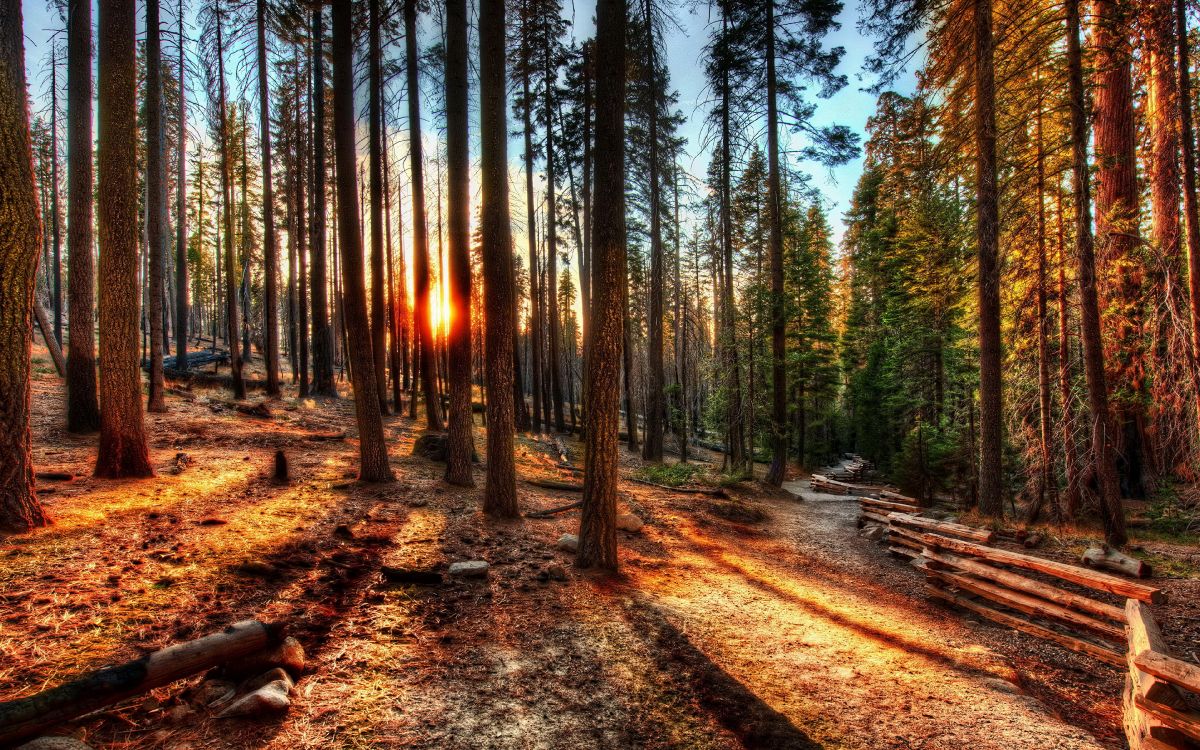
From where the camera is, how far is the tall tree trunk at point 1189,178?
26.2 ft

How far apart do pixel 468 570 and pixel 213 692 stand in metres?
2.77

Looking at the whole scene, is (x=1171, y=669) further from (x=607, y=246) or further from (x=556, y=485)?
(x=556, y=485)

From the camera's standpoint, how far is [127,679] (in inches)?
101

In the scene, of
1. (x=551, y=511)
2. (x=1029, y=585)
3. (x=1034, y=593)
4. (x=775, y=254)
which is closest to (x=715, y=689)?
(x=1029, y=585)

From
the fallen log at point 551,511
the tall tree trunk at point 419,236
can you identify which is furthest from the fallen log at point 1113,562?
the tall tree trunk at point 419,236

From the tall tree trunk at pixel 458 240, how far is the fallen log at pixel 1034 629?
8.49 meters

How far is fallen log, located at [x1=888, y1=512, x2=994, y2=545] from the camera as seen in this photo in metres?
7.36

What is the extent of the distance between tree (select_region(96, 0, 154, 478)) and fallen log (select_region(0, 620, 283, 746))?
566 centimetres

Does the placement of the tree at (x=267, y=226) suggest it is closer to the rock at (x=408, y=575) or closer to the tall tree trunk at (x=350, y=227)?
the tall tree trunk at (x=350, y=227)

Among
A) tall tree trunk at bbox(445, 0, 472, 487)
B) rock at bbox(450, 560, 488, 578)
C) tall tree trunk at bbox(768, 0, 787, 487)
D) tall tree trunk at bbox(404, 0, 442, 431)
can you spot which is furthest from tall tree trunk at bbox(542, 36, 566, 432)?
rock at bbox(450, 560, 488, 578)

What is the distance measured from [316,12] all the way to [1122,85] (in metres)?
21.1

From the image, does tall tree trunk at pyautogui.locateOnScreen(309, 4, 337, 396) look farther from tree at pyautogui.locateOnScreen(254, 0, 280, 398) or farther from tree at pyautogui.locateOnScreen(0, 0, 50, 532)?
tree at pyautogui.locateOnScreen(0, 0, 50, 532)

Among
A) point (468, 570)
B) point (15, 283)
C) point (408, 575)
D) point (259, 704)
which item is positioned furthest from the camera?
point (468, 570)

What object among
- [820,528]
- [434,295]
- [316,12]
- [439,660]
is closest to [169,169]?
[434,295]
